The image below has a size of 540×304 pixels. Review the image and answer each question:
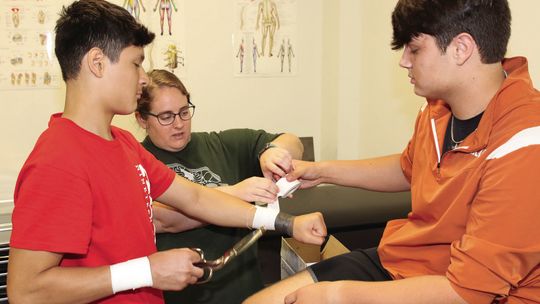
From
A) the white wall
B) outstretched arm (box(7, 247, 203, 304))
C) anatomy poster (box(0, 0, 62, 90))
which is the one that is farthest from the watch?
anatomy poster (box(0, 0, 62, 90))

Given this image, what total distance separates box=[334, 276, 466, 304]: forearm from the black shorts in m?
0.19

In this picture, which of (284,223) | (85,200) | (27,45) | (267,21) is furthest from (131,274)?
(267,21)

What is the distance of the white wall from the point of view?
2674 millimetres

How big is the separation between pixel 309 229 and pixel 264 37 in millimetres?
1868

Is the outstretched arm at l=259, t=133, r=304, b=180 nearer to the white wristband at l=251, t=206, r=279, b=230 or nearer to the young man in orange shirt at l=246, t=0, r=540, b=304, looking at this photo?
the white wristband at l=251, t=206, r=279, b=230

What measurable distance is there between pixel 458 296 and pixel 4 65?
8.19 ft

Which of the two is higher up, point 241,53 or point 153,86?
point 241,53

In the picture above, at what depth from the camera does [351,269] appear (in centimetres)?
148

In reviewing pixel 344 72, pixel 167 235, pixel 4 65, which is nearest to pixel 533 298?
pixel 167 235

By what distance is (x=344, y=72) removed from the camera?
3352 mm

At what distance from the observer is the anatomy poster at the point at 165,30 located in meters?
2.80

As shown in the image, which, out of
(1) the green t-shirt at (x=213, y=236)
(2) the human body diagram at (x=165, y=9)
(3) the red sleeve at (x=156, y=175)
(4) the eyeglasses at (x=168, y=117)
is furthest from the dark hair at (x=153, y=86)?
(2) the human body diagram at (x=165, y=9)

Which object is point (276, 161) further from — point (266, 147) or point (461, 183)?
point (461, 183)

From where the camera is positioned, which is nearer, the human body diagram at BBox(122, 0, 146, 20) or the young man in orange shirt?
the young man in orange shirt
